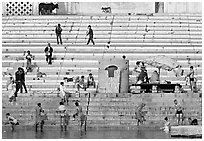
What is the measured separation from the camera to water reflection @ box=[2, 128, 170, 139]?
653 inches

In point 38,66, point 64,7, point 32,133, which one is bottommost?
point 32,133

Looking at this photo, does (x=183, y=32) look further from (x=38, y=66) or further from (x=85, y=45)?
(x=38, y=66)

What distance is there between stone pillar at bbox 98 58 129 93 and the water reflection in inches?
68.8

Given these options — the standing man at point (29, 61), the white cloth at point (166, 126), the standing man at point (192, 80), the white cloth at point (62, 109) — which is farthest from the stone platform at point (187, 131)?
the standing man at point (29, 61)

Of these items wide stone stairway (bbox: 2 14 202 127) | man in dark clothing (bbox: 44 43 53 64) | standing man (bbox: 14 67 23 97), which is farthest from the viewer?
man in dark clothing (bbox: 44 43 53 64)

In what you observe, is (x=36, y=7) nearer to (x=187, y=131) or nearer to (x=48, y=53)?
(x=48, y=53)

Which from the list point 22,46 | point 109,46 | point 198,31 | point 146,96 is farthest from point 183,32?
point 146,96

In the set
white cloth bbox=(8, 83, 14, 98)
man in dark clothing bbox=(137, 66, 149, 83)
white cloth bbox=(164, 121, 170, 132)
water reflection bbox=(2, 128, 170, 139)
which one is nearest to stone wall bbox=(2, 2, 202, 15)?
man in dark clothing bbox=(137, 66, 149, 83)

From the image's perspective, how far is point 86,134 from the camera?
1720 cm

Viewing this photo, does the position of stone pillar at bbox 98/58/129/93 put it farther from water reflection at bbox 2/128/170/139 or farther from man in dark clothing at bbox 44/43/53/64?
man in dark clothing at bbox 44/43/53/64

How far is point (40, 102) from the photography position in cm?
1938

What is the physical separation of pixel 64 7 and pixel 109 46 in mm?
5347

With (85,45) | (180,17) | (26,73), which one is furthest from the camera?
(180,17)

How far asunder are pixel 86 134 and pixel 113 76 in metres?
3.06
